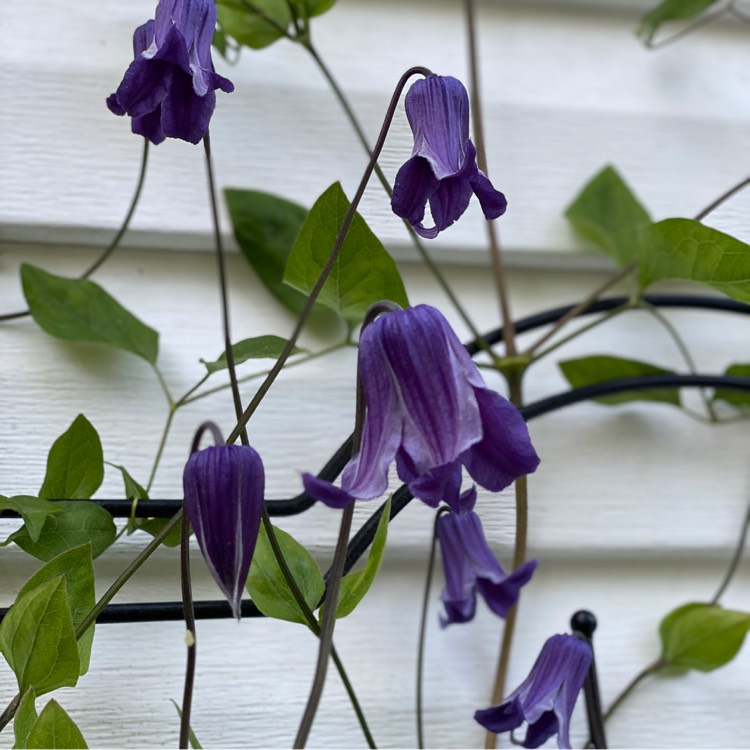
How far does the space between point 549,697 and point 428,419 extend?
0.67 feet

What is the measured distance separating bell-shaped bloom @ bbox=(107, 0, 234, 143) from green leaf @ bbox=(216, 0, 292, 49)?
22 centimetres

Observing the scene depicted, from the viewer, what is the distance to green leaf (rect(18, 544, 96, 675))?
429 mm

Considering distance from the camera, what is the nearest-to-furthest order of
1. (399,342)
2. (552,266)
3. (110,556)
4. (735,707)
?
(399,342) → (110,556) → (735,707) → (552,266)

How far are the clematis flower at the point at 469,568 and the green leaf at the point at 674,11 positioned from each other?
0.49m

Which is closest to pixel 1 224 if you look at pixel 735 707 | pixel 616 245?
pixel 616 245

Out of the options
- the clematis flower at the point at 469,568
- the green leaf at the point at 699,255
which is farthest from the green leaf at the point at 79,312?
the green leaf at the point at 699,255

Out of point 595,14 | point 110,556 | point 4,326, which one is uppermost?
point 595,14

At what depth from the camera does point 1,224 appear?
625mm

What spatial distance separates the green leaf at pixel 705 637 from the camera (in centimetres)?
62

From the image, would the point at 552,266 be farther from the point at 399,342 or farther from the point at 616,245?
the point at 399,342

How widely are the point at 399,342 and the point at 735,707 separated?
45cm

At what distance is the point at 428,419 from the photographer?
371 mm

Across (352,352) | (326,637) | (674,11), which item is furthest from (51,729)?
(674,11)

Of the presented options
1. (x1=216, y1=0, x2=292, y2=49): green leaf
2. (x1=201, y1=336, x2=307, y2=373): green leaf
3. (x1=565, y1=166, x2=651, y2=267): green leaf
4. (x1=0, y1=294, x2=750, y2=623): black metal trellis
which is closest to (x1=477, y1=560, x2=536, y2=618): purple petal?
(x1=0, y1=294, x2=750, y2=623): black metal trellis
